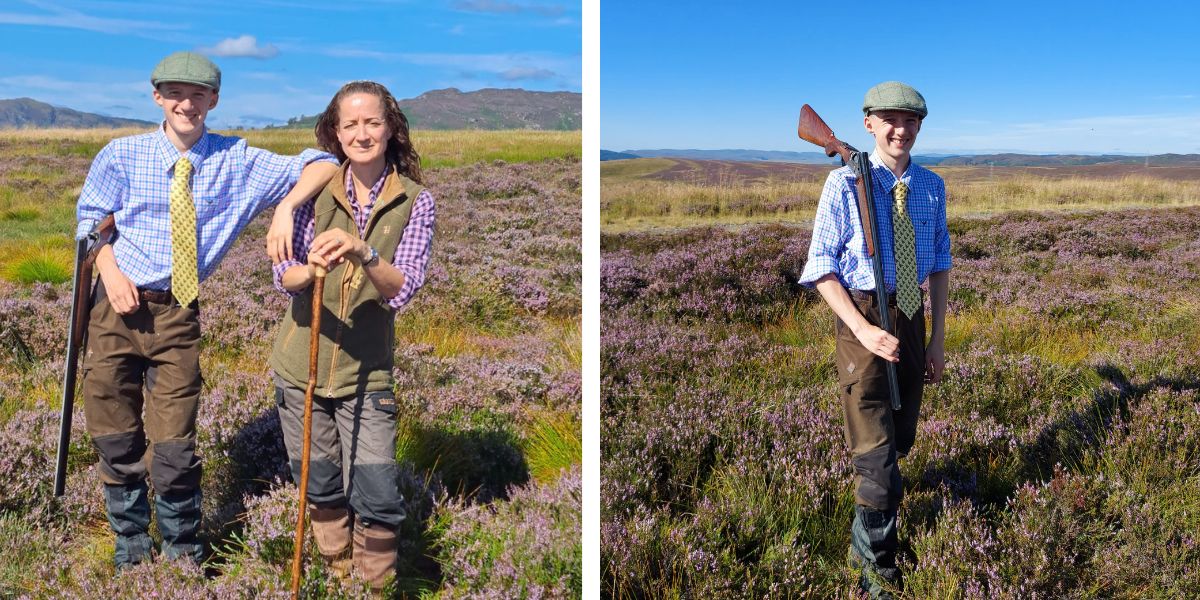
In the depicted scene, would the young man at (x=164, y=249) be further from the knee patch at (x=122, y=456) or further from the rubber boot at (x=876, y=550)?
the rubber boot at (x=876, y=550)

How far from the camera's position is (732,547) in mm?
3812

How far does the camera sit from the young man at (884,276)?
9.99 ft

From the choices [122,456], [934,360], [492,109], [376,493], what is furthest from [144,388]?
[492,109]

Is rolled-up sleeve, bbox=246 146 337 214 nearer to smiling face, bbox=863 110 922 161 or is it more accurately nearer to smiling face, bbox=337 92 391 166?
smiling face, bbox=337 92 391 166

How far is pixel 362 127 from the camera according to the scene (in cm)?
286

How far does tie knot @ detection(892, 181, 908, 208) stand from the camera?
123 inches

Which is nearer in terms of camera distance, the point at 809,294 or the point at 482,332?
the point at 482,332

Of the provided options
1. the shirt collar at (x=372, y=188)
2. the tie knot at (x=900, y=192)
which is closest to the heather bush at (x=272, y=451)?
the shirt collar at (x=372, y=188)

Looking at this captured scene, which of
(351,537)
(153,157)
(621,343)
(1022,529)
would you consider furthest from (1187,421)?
(153,157)

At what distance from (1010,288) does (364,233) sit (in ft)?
17.5

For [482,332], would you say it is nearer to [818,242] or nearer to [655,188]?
[818,242]

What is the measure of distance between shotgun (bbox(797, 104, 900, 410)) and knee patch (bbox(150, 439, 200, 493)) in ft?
7.91

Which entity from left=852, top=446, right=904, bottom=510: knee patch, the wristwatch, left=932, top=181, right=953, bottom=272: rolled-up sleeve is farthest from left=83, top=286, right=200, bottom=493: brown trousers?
left=932, top=181, right=953, bottom=272: rolled-up sleeve

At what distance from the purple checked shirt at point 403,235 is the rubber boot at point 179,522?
869 mm
